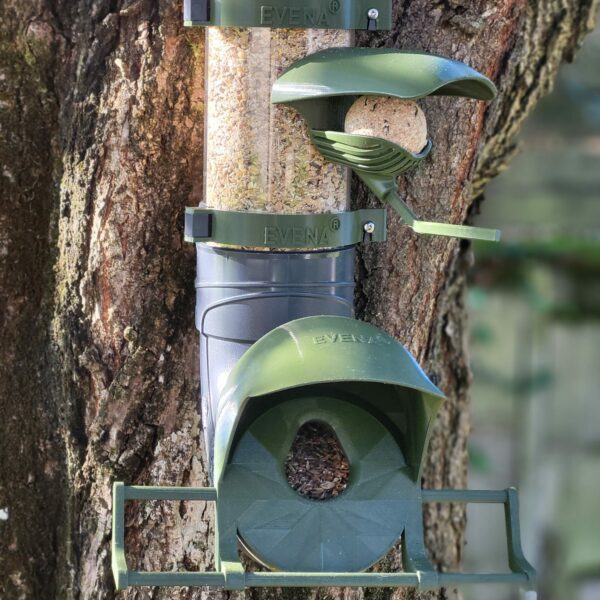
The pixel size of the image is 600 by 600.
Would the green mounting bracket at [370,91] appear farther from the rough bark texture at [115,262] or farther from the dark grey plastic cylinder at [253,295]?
the rough bark texture at [115,262]

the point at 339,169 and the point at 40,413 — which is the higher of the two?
the point at 339,169

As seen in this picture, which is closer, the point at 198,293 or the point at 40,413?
the point at 198,293

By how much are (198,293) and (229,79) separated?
0.46m

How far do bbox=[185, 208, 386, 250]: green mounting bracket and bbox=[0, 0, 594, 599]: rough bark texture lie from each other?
0.70ft

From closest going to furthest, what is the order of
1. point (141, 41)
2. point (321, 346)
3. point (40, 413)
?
point (321, 346)
point (141, 41)
point (40, 413)

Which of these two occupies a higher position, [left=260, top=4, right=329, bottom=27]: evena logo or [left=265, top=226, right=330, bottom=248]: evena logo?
[left=260, top=4, right=329, bottom=27]: evena logo

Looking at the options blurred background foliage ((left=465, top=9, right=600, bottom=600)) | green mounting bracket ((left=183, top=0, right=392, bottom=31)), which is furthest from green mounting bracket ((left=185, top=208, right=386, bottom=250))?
blurred background foliage ((left=465, top=9, right=600, bottom=600))

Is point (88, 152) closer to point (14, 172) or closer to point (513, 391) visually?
point (14, 172)

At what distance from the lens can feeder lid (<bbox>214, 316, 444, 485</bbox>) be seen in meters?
2.18

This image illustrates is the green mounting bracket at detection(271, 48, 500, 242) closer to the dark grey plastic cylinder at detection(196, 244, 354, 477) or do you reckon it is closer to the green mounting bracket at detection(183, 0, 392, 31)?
the green mounting bracket at detection(183, 0, 392, 31)

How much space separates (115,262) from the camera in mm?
2697

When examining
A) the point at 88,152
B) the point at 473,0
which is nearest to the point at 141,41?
the point at 88,152

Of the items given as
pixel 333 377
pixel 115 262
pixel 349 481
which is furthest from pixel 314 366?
pixel 115 262

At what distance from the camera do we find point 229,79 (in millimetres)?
2500
